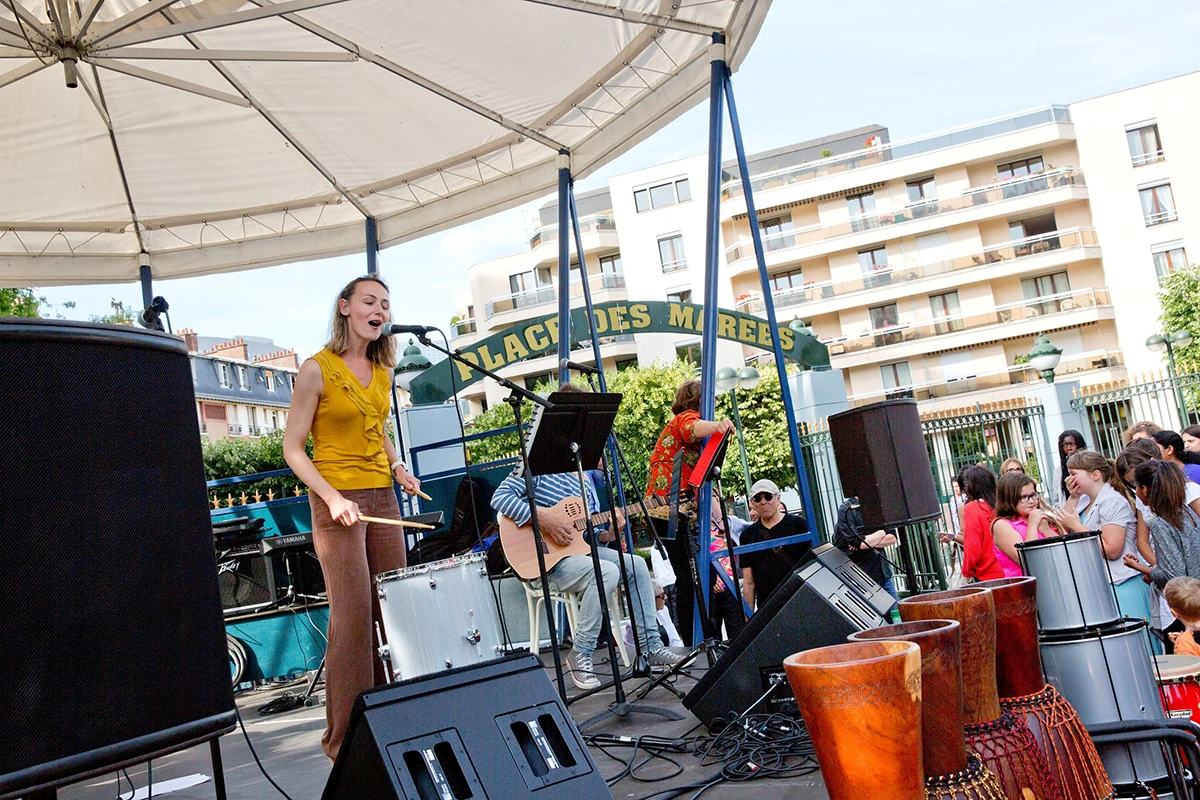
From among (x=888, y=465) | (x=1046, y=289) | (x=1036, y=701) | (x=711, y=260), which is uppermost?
(x=1046, y=289)

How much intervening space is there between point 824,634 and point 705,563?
2388 mm

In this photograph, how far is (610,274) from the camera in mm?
47969

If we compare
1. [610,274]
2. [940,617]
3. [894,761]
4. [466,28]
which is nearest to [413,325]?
[940,617]

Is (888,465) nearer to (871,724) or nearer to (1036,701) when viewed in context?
(1036,701)

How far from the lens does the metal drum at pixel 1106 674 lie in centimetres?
242

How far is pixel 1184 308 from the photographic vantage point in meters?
33.0

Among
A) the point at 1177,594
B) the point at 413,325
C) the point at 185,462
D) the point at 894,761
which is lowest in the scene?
the point at 1177,594

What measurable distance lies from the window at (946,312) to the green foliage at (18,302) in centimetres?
3638

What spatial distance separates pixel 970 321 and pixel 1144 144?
1053cm

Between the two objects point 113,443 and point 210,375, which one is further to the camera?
point 210,375

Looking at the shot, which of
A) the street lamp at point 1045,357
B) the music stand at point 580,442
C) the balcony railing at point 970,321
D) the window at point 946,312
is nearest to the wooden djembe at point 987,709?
the music stand at point 580,442

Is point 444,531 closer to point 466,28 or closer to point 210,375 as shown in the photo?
point 466,28

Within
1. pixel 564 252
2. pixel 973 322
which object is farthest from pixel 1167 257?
pixel 564 252

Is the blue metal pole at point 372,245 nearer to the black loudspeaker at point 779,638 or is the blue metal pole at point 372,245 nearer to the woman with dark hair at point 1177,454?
the black loudspeaker at point 779,638
